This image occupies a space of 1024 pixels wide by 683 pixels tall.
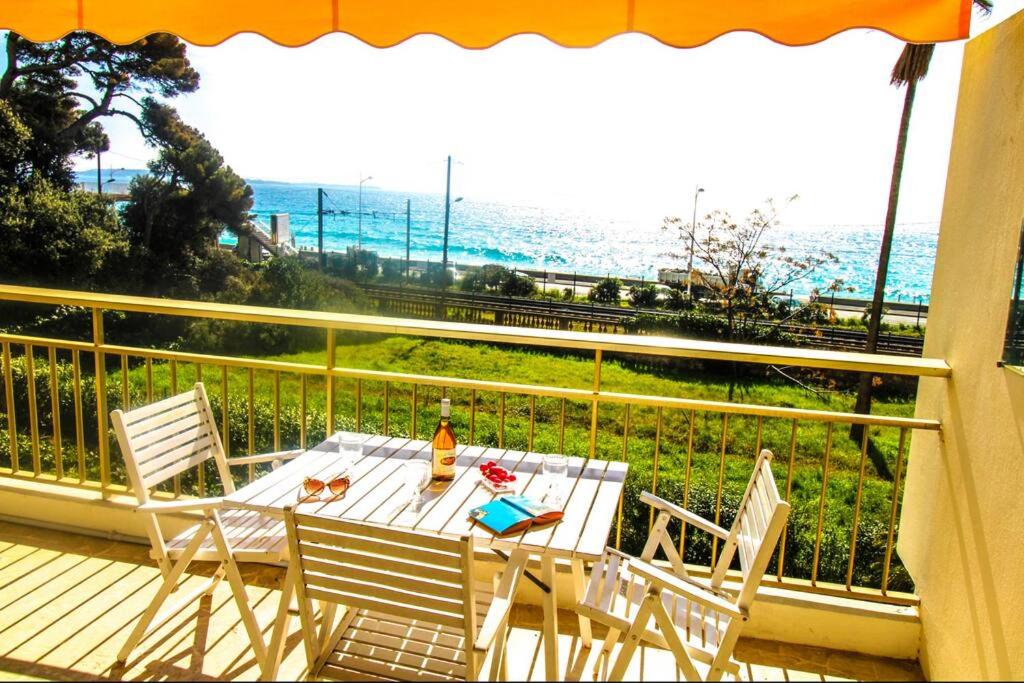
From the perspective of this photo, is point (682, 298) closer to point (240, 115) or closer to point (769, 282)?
point (769, 282)

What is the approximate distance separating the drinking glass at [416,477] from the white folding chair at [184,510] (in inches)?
20.9

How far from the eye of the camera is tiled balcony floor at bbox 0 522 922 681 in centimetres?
289

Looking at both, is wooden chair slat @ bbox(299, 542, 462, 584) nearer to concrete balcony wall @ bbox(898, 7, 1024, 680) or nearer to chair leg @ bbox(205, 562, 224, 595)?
chair leg @ bbox(205, 562, 224, 595)

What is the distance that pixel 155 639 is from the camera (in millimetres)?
3092

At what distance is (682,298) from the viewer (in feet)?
67.6

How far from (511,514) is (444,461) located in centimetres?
45

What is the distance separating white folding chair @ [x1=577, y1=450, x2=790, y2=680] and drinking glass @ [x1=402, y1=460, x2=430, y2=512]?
0.66 meters

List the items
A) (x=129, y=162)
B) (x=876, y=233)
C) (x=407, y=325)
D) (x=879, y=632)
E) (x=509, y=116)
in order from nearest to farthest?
(x=879, y=632) → (x=407, y=325) → (x=876, y=233) → (x=129, y=162) → (x=509, y=116)

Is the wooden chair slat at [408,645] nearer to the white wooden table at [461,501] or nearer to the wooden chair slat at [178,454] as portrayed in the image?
the white wooden table at [461,501]

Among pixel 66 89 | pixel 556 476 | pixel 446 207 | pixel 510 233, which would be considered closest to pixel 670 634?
pixel 556 476

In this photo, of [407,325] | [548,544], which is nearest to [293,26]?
[407,325]

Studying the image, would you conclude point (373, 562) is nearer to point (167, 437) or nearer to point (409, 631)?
point (409, 631)

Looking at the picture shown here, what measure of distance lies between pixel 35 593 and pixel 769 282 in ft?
59.7

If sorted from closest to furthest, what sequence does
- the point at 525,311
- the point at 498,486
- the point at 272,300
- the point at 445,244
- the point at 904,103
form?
the point at 498,486 → the point at 904,103 → the point at 525,311 → the point at 445,244 → the point at 272,300
